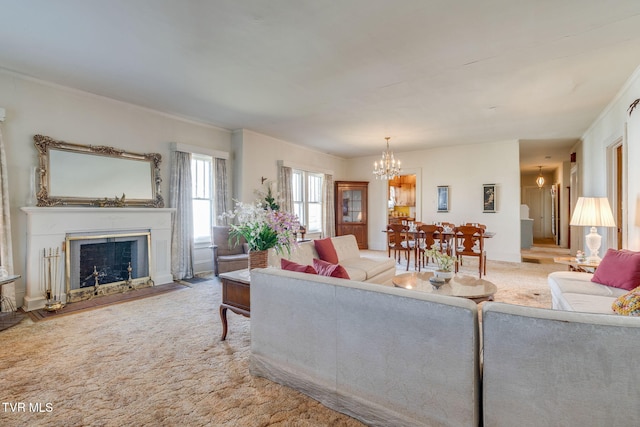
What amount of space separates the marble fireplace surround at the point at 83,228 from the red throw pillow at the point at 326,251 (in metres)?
2.75

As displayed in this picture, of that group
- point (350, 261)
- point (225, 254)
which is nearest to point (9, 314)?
point (225, 254)

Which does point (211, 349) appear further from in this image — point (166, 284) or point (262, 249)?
point (166, 284)

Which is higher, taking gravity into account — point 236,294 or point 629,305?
point 629,305

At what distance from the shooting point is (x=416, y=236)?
5.97 metres

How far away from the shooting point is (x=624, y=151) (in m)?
3.98

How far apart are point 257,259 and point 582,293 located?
2992 mm

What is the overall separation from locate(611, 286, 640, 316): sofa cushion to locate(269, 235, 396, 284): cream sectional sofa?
2167 mm

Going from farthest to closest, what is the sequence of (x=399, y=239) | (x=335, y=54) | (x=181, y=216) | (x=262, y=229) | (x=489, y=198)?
(x=489, y=198) → (x=399, y=239) → (x=181, y=216) → (x=335, y=54) → (x=262, y=229)

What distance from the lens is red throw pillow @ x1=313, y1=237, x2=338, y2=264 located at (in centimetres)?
396

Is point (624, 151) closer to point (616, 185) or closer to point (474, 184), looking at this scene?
point (616, 185)

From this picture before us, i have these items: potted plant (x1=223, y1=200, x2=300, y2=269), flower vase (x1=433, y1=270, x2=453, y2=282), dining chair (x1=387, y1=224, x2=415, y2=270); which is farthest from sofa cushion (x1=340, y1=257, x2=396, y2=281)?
dining chair (x1=387, y1=224, x2=415, y2=270)

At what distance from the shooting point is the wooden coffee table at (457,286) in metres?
2.89

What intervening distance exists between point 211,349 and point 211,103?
3.63 metres

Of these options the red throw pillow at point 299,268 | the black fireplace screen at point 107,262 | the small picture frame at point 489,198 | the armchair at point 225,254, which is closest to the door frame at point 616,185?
Answer: the small picture frame at point 489,198
